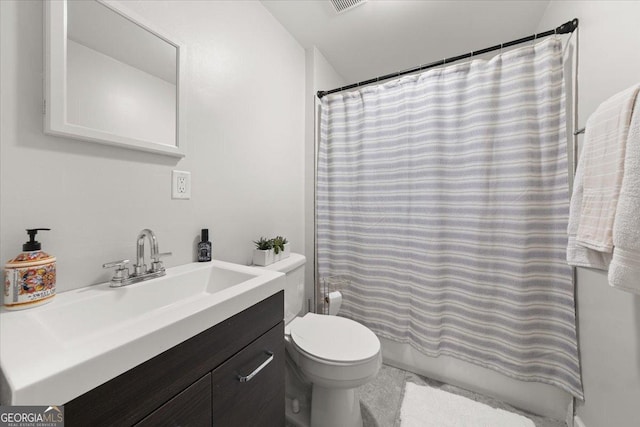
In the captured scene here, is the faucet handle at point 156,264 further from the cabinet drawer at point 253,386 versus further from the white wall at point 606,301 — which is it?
the white wall at point 606,301

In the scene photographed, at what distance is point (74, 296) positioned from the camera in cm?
69

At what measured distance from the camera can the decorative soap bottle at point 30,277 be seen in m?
0.58

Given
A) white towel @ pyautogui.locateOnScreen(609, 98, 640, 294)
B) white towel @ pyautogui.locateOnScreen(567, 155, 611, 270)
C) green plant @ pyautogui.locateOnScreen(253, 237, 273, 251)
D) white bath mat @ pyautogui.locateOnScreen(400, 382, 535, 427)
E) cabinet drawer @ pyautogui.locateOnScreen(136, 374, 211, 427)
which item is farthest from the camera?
green plant @ pyautogui.locateOnScreen(253, 237, 273, 251)

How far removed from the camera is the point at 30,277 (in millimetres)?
597

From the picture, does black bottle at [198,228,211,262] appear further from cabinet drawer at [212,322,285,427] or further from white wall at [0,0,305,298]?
cabinet drawer at [212,322,285,427]

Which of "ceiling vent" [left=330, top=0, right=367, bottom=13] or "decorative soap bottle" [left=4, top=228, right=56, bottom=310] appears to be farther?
"ceiling vent" [left=330, top=0, right=367, bottom=13]

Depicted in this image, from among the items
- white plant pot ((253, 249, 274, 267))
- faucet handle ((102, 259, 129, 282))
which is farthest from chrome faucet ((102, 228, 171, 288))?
white plant pot ((253, 249, 274, 267))

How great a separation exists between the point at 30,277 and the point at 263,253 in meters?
0.80

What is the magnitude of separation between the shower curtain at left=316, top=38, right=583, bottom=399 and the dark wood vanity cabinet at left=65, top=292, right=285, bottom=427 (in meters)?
0.97

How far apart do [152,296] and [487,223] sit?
1631mm

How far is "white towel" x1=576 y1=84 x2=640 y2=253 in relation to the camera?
72cm

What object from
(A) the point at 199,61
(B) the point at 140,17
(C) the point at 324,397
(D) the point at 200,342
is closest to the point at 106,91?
(B) the point at 140,17

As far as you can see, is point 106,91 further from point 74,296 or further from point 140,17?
Result: point 74,296

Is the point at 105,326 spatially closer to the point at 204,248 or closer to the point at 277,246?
the point at 204,248
